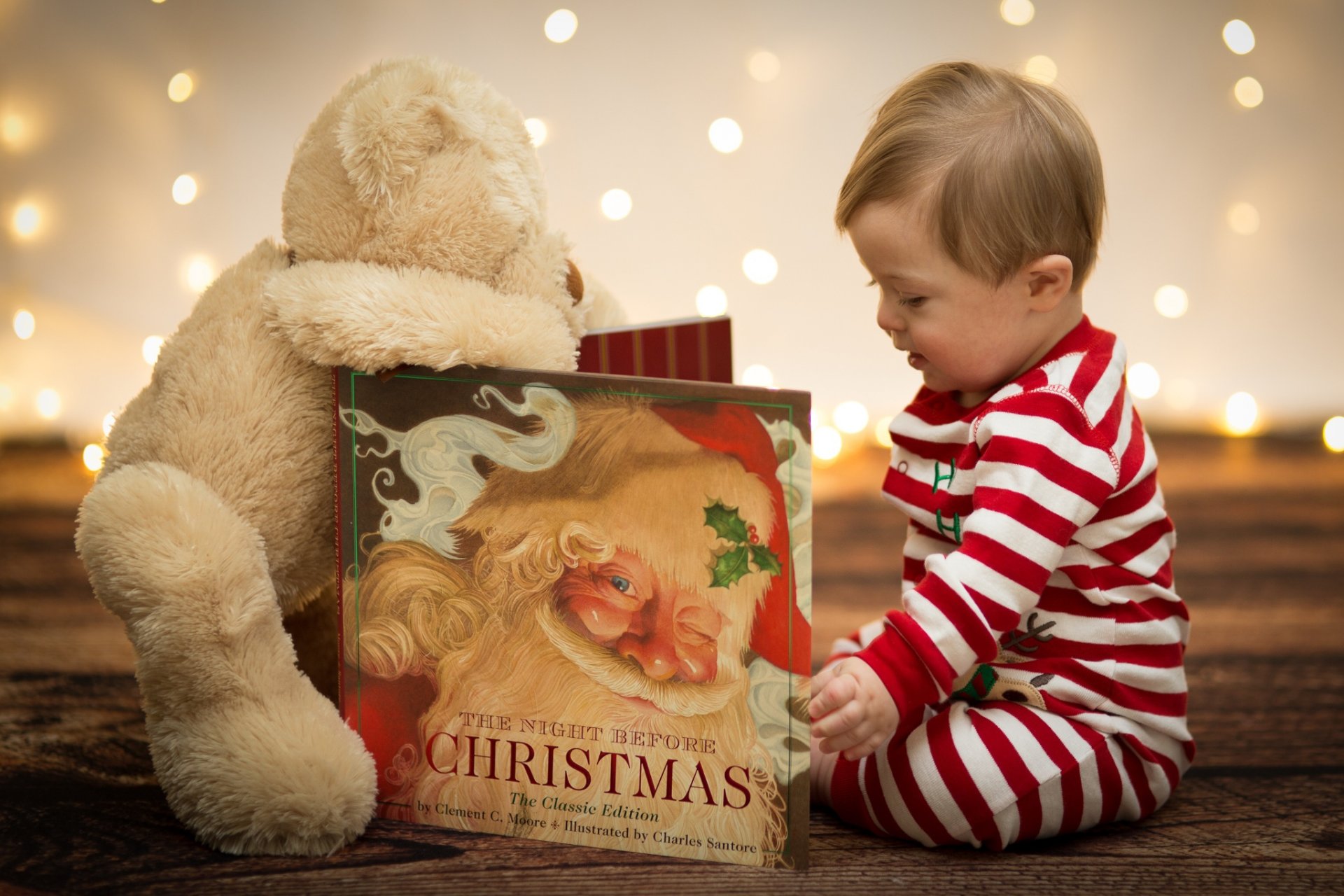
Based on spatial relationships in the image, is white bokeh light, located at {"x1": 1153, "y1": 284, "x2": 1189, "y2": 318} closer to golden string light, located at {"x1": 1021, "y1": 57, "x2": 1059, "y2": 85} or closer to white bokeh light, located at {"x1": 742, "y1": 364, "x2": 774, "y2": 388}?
golden string light, located at {"x1": 1021, "y1": 57, "x2": 1059, "y2": 85}

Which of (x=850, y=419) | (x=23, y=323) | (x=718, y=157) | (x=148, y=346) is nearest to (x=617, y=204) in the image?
(x=718, y=157)

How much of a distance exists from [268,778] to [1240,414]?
198 cm

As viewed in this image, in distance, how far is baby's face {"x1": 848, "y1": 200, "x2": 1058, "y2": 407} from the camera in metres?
0.76

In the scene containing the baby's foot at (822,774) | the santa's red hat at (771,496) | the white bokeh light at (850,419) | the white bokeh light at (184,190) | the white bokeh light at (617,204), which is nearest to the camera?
the santa's red hat at (771,496)

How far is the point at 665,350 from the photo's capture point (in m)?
0.85

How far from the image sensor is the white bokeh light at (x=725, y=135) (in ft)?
6.40

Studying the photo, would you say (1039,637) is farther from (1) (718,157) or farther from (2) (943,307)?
(1) (718,157)

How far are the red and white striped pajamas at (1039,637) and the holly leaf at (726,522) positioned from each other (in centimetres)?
11

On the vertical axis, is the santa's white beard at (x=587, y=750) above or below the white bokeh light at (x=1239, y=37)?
below

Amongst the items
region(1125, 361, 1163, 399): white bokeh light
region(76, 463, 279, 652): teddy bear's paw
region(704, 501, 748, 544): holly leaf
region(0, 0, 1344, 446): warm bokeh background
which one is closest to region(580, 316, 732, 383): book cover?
region(704, 501, 748, 544): holly leaf

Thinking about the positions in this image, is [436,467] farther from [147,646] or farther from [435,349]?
[147,646]

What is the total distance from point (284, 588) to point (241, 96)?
1.40m

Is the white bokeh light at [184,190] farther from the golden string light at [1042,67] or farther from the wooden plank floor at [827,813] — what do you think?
the golden string light at [1042,67]

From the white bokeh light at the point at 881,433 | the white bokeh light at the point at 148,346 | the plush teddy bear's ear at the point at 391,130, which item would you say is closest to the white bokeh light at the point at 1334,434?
the white bokeh light at the point at 881,433
